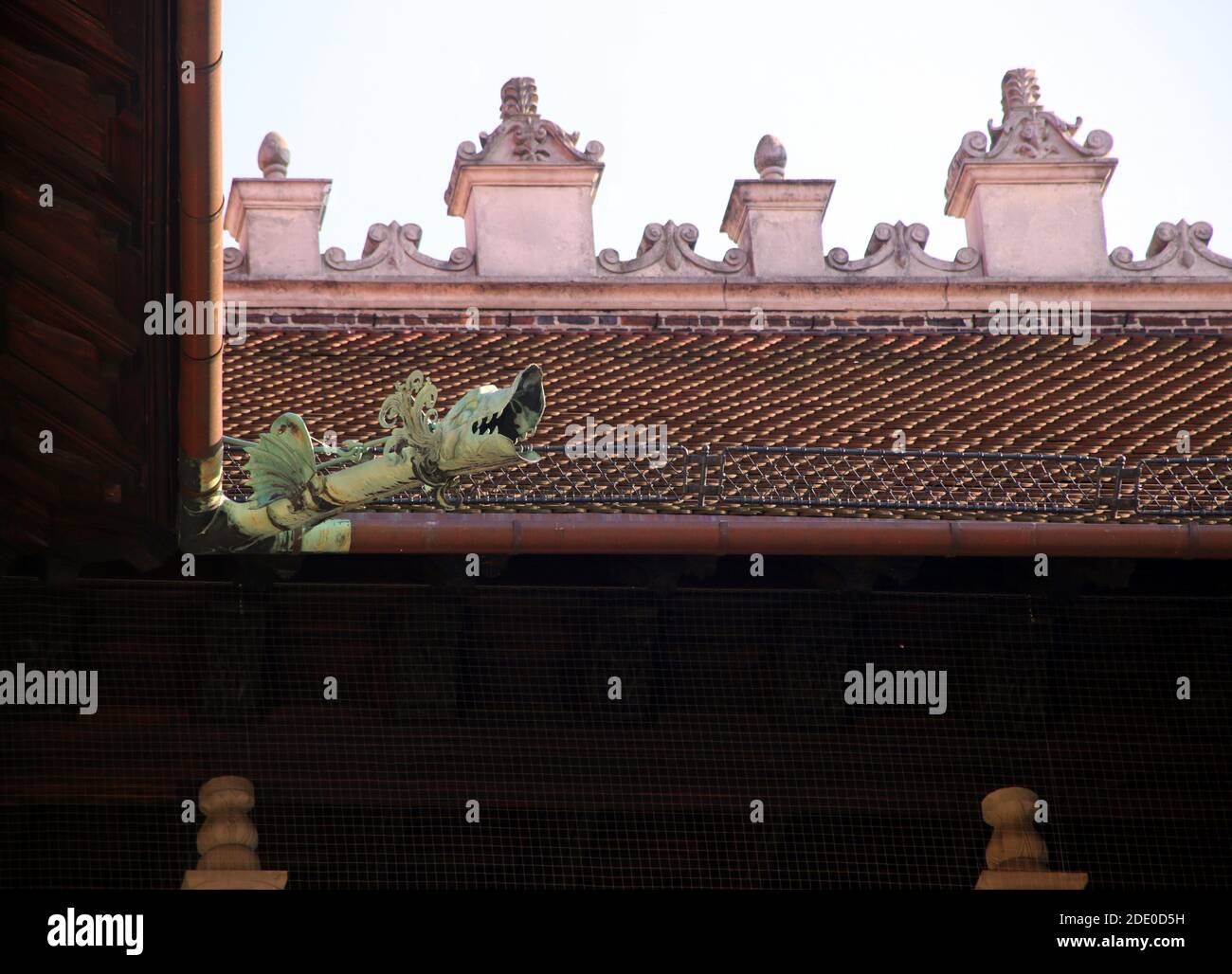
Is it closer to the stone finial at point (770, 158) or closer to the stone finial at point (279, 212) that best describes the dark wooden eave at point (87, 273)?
the stone finial at point (279, 212)

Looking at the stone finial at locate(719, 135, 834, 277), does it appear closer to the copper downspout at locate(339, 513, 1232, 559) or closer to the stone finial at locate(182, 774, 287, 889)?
the copper downspout at locate(339, 513, 1232, 559)

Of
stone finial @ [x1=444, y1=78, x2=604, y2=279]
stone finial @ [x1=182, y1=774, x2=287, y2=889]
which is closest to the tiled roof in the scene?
stone finial @ [x1=444, y1=78, x2=604, y2=279]

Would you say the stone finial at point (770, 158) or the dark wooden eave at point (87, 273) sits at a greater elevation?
the stone finial at point (770, 158)

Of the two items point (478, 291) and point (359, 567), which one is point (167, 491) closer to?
point (359, 567)

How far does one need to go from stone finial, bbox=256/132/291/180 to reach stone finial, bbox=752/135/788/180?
2762mm

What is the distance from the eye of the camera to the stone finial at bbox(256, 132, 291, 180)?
559 inches

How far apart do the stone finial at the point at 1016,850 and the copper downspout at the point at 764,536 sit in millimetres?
1178

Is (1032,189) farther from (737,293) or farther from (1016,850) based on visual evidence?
(1016,850)

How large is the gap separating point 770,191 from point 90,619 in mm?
5906

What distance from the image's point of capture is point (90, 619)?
32.5 feet

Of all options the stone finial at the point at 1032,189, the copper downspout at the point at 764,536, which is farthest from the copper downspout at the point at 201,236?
the stone finial at the point at 1032,189

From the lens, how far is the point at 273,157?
46.8ft

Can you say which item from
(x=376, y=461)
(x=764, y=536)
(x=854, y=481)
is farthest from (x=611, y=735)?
(x=376, y=461)

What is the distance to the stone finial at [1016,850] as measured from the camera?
10.1 meters
